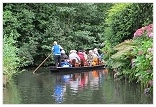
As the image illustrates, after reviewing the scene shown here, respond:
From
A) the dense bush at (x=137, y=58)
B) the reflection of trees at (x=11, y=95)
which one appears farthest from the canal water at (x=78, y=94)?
the dense bush at (x=137, y=58)

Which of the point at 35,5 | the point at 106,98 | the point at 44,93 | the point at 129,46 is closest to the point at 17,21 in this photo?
the point at 35,5

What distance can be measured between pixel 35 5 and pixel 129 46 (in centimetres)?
1269

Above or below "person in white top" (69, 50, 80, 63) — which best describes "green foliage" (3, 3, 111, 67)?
above

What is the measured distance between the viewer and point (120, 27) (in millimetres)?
15422

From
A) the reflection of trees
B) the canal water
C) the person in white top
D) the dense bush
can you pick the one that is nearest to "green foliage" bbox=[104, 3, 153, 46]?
the dense bush

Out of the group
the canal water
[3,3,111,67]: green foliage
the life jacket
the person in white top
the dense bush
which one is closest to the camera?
the canal water

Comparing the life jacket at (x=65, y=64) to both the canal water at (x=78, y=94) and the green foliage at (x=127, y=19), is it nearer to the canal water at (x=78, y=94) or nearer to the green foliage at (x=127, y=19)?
the green foliage at (x=127, y=19)

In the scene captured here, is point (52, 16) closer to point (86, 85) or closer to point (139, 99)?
point (86, 85)

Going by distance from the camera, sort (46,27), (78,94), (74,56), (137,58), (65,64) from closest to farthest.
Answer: (78,94)
(137,58)
(65,64)
(74,56)
(46,27)

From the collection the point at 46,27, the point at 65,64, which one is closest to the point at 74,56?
the point at 65,64

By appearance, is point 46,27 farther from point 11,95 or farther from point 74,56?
point 11,95

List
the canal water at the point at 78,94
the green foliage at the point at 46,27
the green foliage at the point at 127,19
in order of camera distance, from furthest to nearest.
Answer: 1. the green foliage at the point at 46,27
2. the green foliage at the point at 127,19
3. the canal water at the point at 78,94

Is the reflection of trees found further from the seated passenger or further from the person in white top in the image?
the person in white top

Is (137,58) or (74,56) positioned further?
(74,56)
